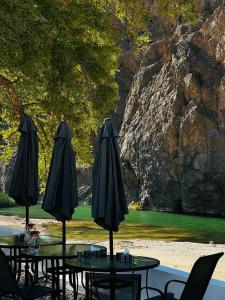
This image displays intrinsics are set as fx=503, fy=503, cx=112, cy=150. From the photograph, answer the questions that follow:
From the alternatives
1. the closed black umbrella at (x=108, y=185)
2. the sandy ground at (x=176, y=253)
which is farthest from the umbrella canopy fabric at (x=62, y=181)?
the sandy ground at (x=176, y=253)

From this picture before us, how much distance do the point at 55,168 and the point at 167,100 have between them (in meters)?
47.3

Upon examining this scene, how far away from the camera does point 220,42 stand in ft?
160

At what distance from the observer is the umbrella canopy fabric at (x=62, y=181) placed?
7.18 metres

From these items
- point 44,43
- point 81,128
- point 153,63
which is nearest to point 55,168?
point 44,43

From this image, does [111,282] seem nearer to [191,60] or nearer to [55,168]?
[55,168]

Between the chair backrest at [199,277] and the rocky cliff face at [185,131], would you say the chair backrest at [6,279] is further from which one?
the rocky cliff face at [185,131]

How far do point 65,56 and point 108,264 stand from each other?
11039 millimetres

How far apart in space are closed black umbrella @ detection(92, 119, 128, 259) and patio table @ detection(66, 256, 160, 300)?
0.90 ft

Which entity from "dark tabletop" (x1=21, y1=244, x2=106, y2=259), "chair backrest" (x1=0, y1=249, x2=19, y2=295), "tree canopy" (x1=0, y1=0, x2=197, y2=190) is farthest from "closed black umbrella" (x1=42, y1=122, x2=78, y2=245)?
"tree canopy" (x1=0, y1=0, x2=197, y2=190)

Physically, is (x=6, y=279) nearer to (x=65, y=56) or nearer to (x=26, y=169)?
(x=26, y=169)

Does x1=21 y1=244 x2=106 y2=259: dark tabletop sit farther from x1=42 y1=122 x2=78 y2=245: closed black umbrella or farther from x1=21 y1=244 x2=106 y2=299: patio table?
x1=42 y1=122 x2=78 y2=245: closed black umbrella

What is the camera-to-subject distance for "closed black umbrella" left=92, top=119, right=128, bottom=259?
6180 millimetres

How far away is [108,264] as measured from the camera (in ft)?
19.3

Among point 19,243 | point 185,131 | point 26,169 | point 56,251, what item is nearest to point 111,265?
point 56,251
